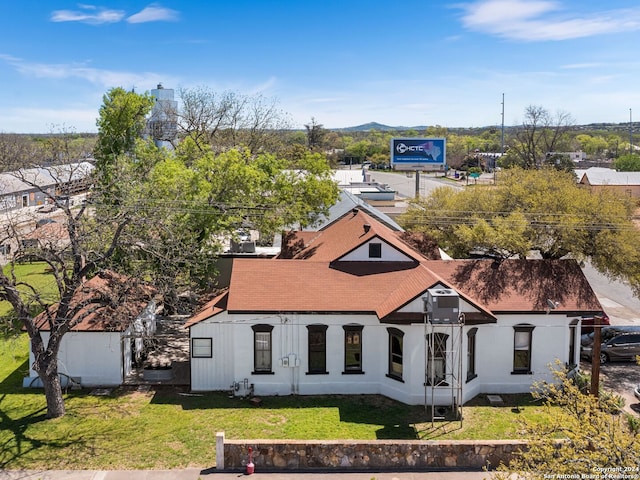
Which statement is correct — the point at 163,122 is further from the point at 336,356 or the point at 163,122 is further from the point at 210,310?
the point at 336,356

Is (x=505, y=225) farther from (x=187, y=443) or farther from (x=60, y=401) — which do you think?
(x=60, y=401)

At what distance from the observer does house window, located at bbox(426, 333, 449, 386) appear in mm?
21500

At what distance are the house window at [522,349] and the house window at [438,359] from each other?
3.20 m

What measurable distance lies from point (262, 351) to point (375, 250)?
643cm

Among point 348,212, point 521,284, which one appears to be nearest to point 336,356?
point 521,284

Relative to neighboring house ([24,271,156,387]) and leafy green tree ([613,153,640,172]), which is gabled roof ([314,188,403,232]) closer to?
neighboring house ([24,271,156,387])

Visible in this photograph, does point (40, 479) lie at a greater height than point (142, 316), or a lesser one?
lesser

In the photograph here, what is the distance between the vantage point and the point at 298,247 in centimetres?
3195

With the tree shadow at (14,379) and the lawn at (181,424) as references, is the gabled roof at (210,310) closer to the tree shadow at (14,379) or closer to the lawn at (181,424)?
the lawn at (181,424)

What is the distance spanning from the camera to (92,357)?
23219mm

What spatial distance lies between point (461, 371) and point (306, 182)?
48.6 feet

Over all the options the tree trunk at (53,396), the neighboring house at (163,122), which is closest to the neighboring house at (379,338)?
the tree trunk at (53,396)

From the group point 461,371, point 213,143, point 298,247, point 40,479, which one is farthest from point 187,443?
point 213,143

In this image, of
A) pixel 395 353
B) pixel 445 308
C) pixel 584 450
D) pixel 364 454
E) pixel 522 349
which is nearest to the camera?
pixel 584 450
